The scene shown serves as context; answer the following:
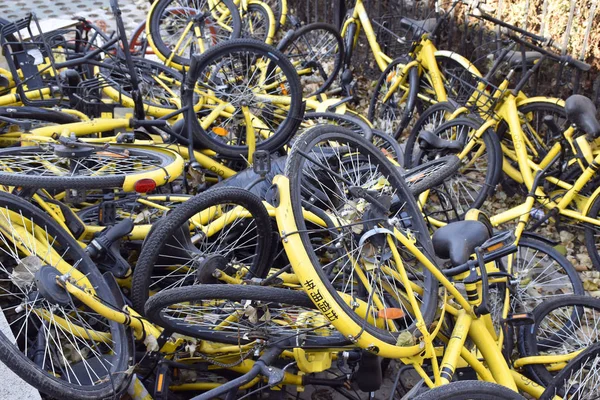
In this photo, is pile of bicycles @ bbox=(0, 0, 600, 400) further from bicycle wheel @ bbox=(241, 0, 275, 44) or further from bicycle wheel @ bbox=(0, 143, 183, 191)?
bicycle wheel @ bbox=(241, 0, 275, 44)

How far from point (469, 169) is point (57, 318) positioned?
4687mm

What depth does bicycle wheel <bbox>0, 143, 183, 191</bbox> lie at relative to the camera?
4.43m

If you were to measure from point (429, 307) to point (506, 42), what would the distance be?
4.35 m

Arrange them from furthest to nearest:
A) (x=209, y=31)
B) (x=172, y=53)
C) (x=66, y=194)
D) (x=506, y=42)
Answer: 1. (x=209, y=31)
2. (x=172, y=53)
3. (x=506, y=42)
4. (x=66, y=194)

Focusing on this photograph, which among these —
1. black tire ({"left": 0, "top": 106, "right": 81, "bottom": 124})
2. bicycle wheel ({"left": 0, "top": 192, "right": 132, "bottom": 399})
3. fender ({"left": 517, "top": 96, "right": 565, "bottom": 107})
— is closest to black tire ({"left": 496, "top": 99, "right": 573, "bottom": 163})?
fender ({"left": 517, "top": 96, "right": 565, "bottom": 107})

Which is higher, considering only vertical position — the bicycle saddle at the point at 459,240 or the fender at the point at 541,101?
the fender at the point at 541,101

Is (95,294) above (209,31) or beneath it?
beneath

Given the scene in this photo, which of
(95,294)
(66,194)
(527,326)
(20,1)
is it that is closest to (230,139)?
(66,194)

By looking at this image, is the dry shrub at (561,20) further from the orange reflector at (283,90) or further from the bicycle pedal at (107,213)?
the bicycle pedal at (107,213)

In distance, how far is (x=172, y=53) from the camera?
8.86m

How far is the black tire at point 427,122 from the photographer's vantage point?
751 cm

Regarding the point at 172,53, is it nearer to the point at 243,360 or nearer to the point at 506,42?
the point at 506,42

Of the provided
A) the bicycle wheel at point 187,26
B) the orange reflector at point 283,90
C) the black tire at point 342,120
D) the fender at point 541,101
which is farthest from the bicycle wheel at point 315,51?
the fender at point 541,101

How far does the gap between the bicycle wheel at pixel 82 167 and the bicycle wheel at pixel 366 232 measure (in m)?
1.18
